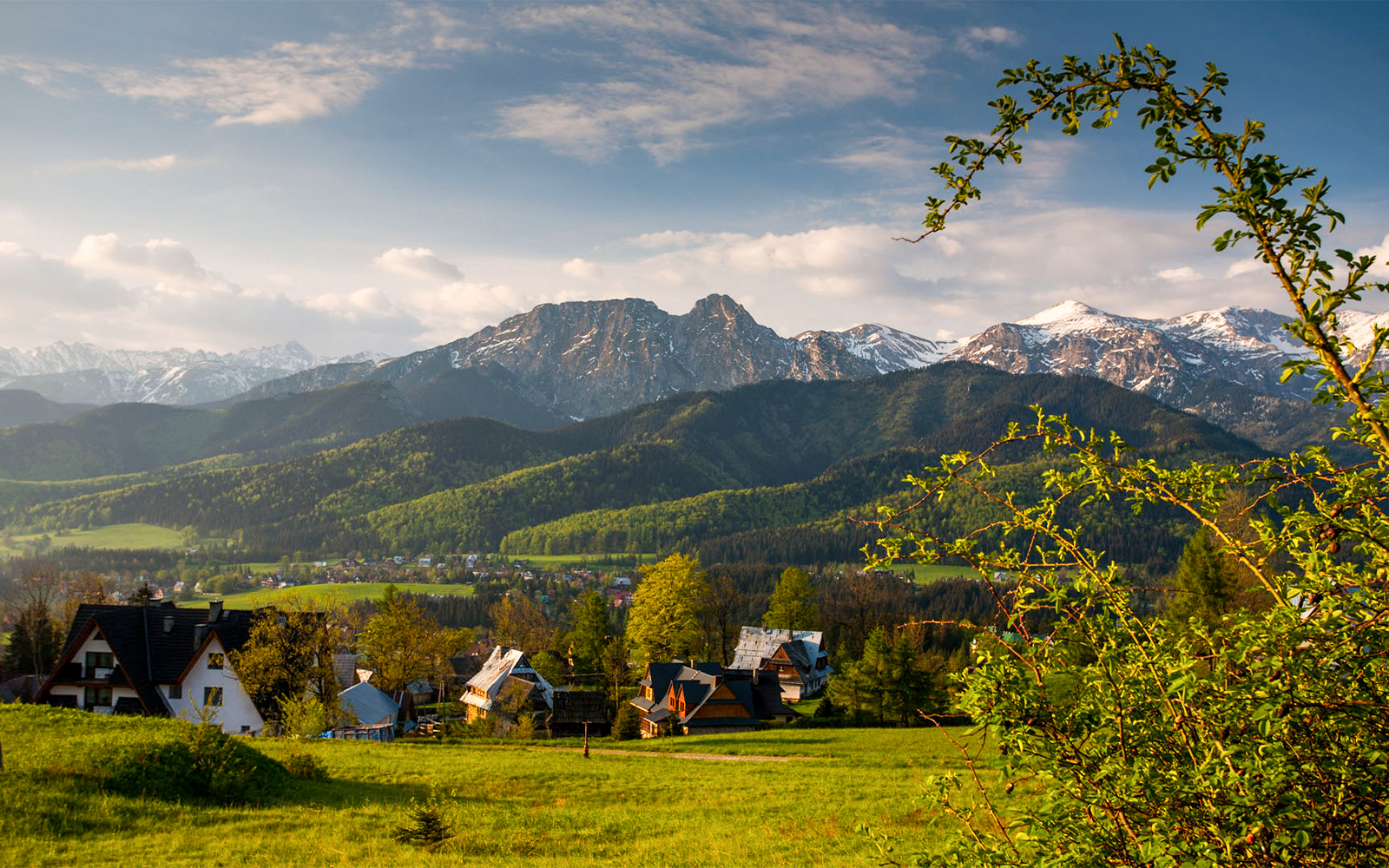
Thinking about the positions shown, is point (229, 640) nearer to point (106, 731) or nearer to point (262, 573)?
point (106, 731)

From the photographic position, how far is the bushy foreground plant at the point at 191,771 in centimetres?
1958

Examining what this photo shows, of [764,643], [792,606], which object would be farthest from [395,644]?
[792,606]

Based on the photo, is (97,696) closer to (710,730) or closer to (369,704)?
(369,704)

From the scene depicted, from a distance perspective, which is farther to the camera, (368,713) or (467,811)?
(368,713)

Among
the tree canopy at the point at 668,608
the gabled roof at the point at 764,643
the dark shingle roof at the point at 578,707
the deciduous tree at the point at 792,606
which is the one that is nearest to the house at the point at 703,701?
the tree canopy at the point at 668,608

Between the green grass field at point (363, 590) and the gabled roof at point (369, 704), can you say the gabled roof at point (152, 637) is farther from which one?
the green grass field at point (363, 590)

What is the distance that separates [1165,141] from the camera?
3.74 metres

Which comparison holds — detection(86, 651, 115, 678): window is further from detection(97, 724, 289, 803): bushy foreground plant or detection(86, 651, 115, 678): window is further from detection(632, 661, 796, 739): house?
detection(632, 661, 796, 739): house

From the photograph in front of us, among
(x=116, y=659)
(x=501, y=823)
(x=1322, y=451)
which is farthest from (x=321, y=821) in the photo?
(x=116, y=659)

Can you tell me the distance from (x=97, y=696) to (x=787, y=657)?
54.3m

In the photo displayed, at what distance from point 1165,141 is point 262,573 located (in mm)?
222252

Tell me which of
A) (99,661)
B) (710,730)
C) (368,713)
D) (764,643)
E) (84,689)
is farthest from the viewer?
(764,643)

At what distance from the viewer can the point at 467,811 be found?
22109 millimetres

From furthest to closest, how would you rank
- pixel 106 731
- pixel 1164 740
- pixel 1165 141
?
pixel 106 731 < pixel 1164 740 < pixel 1165 141
